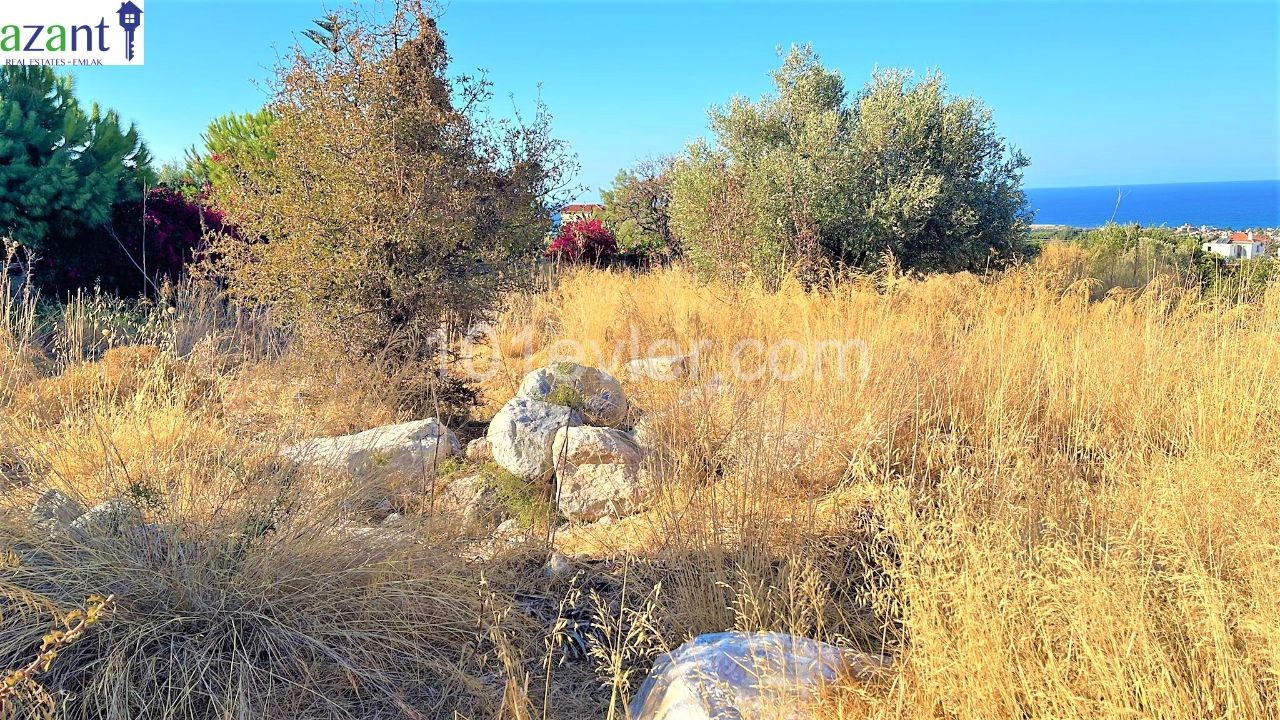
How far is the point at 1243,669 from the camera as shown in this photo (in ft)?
5.73

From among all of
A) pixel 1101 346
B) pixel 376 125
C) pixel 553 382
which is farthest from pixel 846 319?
pixel 376 125

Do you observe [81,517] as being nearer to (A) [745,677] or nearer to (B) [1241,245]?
(A) [745,677]

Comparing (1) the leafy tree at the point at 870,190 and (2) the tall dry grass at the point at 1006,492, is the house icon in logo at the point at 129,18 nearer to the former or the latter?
(2) the tall dry grass at the point at 1006,492

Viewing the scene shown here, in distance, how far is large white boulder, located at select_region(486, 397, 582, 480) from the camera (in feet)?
14.0

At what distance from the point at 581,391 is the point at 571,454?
78 centimetres

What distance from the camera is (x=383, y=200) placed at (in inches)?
193

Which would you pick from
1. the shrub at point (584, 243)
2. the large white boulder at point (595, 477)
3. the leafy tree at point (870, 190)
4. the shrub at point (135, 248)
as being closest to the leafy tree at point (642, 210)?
the shrub at point (584, 243)

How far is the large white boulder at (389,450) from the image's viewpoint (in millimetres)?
3850

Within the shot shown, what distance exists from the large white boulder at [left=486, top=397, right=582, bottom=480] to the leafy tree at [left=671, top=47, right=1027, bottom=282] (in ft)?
13.9

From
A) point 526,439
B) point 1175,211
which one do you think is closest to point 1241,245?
point 526,439

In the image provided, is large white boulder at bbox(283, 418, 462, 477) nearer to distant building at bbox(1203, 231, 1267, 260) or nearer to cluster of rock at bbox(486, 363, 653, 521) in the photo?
cluster of rock at bbox(486, 363, 653, 521)

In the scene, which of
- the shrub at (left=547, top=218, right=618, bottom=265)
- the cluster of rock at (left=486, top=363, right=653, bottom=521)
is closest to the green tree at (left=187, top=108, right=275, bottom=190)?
the shrub at (left=547, top=218, right=618, bottom=265)

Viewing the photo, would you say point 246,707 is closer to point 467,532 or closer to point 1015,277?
point 467,532

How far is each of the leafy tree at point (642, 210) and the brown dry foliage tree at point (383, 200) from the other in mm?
8245
